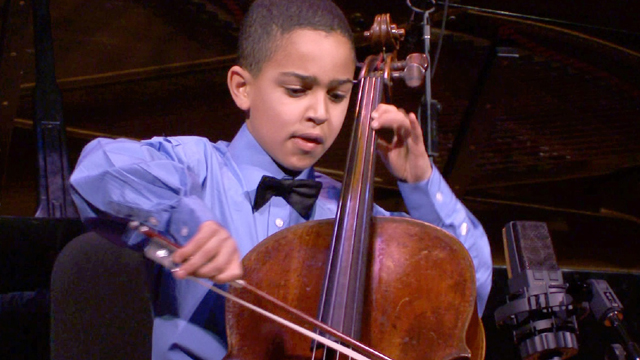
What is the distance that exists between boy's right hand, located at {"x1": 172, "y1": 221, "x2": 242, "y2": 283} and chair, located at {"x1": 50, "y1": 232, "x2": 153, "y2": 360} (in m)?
0.44

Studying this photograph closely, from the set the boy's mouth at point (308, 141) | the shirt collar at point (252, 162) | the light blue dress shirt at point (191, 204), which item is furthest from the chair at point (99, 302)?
the boy's mouth at point (308, 141)

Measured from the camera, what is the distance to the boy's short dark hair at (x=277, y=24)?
1.11 metres

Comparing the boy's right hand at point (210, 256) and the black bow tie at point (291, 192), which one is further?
the black bow tie at point (291, 192)

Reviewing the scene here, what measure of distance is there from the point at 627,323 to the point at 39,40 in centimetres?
185

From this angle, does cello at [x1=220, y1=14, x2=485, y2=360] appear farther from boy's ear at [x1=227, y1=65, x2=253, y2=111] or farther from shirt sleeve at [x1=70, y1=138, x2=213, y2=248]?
boy's ear at [x1=227, y1=65, x2=253, y2=111]

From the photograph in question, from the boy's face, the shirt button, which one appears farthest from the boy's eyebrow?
the shirt button

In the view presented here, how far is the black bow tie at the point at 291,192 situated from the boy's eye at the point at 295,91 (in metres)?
0.15

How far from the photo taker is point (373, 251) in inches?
36.8

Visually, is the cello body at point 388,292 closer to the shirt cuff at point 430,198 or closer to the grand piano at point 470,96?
the shirt cuff at point 430,198

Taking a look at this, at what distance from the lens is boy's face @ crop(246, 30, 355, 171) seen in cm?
105

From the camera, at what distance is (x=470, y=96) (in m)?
2.32

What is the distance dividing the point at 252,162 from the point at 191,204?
0.96 ft

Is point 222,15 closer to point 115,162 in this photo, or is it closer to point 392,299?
point 115,162

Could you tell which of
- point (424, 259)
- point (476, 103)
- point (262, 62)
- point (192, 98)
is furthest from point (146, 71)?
point (424, 259)
